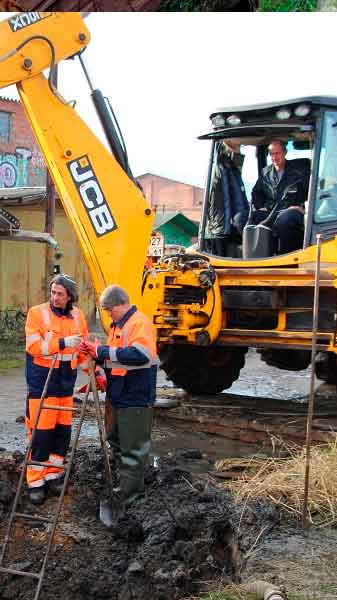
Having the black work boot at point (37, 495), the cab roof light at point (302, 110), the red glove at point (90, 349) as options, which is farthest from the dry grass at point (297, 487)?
the cab roof light at point (302, 110)

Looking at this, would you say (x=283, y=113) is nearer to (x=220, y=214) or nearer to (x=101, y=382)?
(x=220, y=214)

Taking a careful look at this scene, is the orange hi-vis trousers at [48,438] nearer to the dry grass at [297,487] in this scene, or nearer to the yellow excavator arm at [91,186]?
the dry grass at [297,487]

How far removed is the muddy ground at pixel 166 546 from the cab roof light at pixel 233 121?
360 cm

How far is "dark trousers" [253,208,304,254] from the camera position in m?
7.27

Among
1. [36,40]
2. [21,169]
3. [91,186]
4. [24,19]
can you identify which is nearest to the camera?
[24,19]

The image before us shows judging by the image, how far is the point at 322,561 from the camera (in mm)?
4219

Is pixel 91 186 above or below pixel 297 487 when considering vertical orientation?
above

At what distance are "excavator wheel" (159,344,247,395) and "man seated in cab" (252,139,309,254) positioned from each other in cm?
149

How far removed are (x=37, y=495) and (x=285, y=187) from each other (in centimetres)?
390

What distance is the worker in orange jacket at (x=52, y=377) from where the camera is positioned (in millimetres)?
4961

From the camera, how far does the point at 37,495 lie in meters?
4.87

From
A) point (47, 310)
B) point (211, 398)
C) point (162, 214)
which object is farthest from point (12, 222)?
point (162, 214)

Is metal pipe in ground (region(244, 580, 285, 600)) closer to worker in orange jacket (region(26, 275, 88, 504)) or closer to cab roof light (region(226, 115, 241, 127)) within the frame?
worker in orange jacket (region(26, 275, 88, 504))

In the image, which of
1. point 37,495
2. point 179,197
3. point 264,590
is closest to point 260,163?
point 37,495
